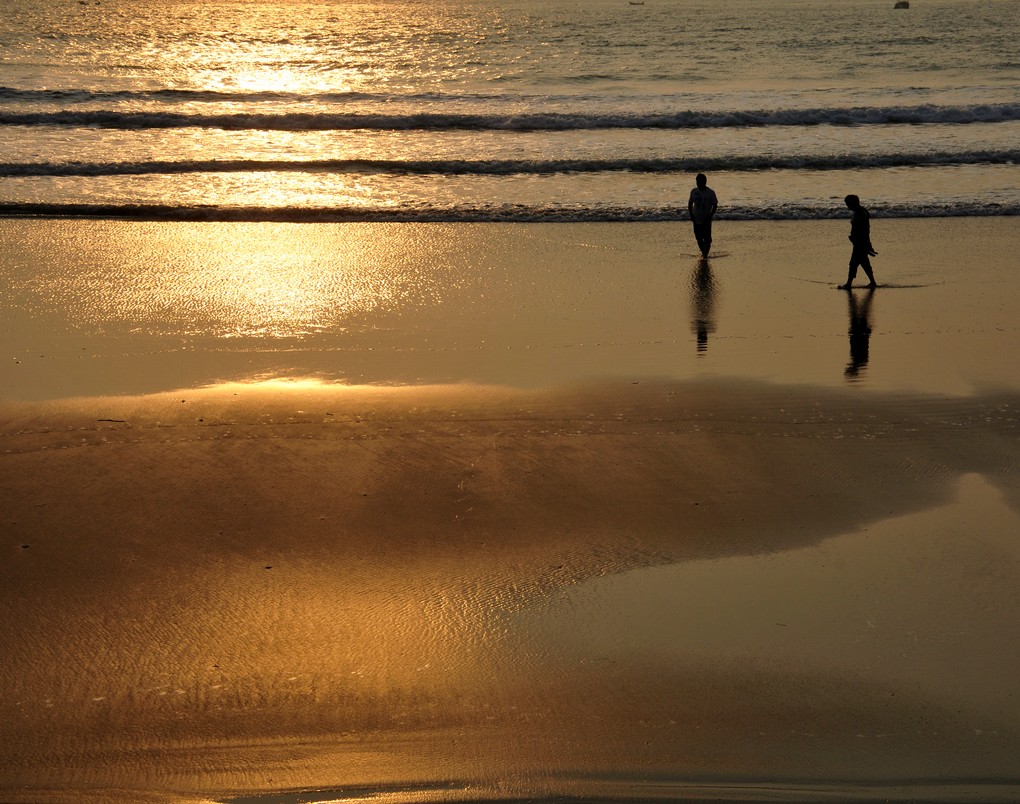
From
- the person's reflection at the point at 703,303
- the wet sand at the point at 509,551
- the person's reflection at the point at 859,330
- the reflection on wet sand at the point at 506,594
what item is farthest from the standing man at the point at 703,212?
the reflection on wet sand at the point at 506,594

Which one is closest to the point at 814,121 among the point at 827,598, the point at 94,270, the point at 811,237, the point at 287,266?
the point at 811,237

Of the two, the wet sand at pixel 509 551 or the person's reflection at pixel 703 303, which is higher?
the person's reflection at pixel 703 303

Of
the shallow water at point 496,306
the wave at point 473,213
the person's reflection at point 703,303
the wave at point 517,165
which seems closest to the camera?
the shallow water at point 496,306

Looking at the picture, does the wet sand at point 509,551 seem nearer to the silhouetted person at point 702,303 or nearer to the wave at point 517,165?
the silhouetted person at point 702,303

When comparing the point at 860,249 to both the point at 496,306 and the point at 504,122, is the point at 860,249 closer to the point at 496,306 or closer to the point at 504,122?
the point at 496,306

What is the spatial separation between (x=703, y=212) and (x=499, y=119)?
13542 mm

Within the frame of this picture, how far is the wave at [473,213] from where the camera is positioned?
17344 millimetres

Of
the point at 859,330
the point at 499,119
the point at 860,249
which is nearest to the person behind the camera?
the point at 859,330

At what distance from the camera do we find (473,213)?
17.6 meters

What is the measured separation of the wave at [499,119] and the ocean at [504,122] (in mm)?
79

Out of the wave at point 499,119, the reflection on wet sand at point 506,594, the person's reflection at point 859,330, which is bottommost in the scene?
the reflection on wet sand at point 506,594

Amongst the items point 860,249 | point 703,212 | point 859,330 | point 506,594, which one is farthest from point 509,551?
point 703,212

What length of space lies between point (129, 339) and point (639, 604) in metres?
6.85

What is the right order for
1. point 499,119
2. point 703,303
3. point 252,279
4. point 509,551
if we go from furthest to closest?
point 499,119 → point 252,279 → point 703,303 → point 509,551
